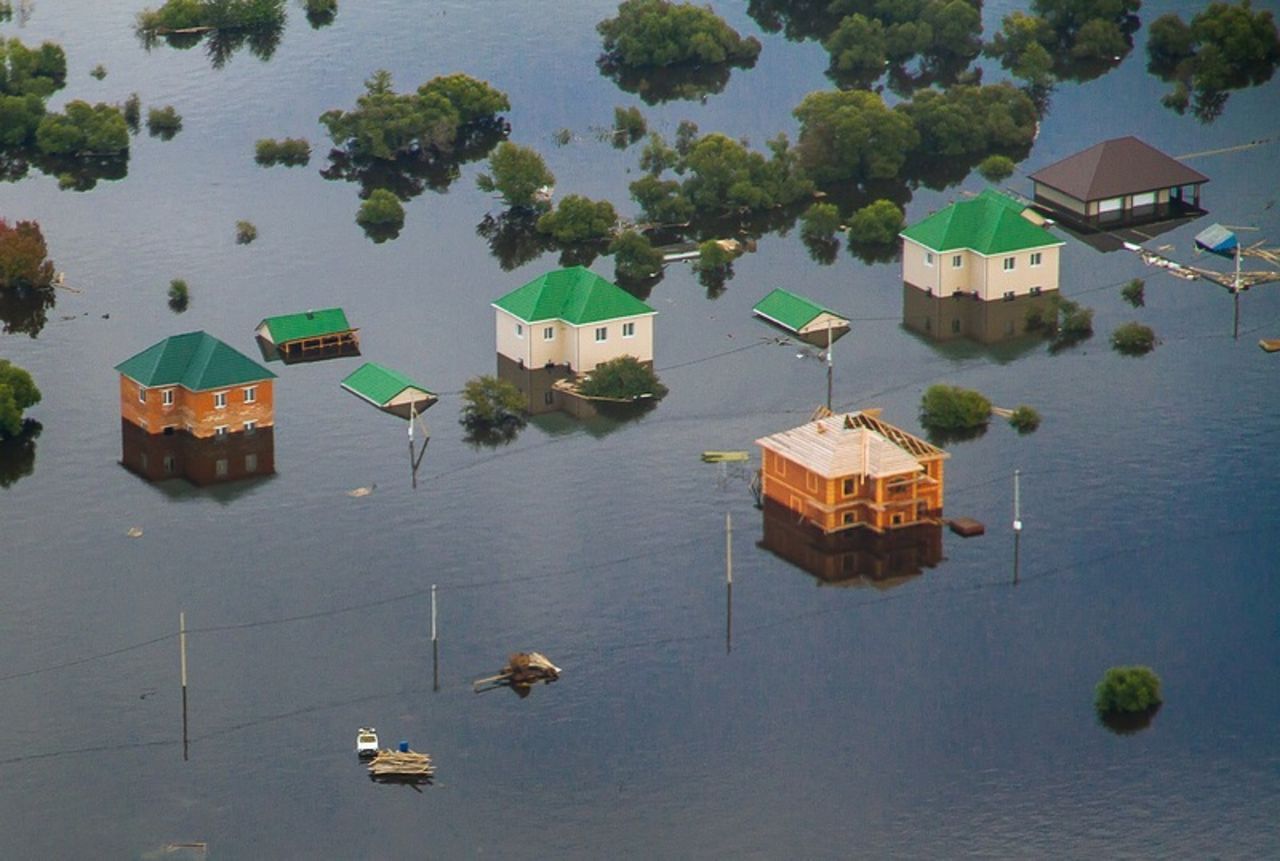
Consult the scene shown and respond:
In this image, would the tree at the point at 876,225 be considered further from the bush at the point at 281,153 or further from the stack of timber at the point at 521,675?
the stack of timber at the point at 521,675

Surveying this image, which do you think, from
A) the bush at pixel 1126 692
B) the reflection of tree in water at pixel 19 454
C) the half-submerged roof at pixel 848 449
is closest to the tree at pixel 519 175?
the reflection of tree in water at pixel 19 454

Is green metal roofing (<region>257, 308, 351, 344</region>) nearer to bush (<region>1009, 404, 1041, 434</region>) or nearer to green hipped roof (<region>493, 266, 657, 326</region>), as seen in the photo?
green hipped roof (<region>493, 266, 657, 326</region>)

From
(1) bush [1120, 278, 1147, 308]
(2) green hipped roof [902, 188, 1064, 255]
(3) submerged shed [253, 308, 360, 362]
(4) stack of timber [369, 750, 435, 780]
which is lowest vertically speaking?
(4) stack of timber [369, 750, 435, 780]

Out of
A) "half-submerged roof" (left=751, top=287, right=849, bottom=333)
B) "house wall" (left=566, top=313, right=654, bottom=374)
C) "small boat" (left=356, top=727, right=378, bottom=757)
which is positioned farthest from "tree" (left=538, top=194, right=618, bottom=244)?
"small boat" (left=356, top=727, right=378, bottom=757)

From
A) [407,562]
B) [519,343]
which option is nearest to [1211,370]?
[519,343]

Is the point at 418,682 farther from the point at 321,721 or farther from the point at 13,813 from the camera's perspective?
the point at 13,813

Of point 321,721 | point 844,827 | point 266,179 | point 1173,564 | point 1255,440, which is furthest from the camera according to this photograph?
point 266,179
